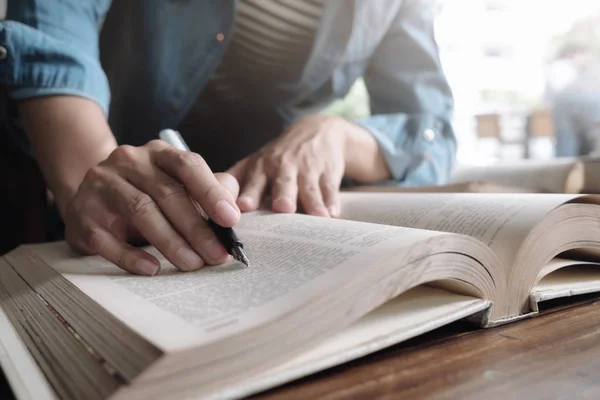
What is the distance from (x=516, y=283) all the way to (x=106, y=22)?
95 centimetres

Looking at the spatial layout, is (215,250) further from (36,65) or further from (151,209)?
(36,65)

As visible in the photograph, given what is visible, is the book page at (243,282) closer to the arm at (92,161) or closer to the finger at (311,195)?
the arm at (92,161)

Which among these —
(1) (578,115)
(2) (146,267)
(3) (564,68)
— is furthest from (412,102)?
(3) (564,68)

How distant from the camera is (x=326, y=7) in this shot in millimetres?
936

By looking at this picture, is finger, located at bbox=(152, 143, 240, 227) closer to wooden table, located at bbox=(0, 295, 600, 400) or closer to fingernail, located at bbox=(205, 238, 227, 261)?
fingernail, located at bbox=(205, 238, 227, 261)

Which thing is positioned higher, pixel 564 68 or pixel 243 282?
pixel 564 68

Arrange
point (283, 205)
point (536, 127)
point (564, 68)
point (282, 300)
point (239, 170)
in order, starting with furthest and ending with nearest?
point (536, 127)
point (564, 68)
point (239, 170)
point (283, 205)
point (282, 300)

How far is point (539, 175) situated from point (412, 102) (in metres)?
0.28

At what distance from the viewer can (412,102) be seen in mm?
1020

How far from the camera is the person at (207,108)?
1.51 feet

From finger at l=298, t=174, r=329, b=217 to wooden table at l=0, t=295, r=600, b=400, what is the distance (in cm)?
28

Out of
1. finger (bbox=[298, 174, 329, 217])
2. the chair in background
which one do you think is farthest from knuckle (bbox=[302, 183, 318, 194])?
the chair in background

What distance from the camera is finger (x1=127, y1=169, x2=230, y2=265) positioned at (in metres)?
0.41

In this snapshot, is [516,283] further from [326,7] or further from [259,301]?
[326,7]
